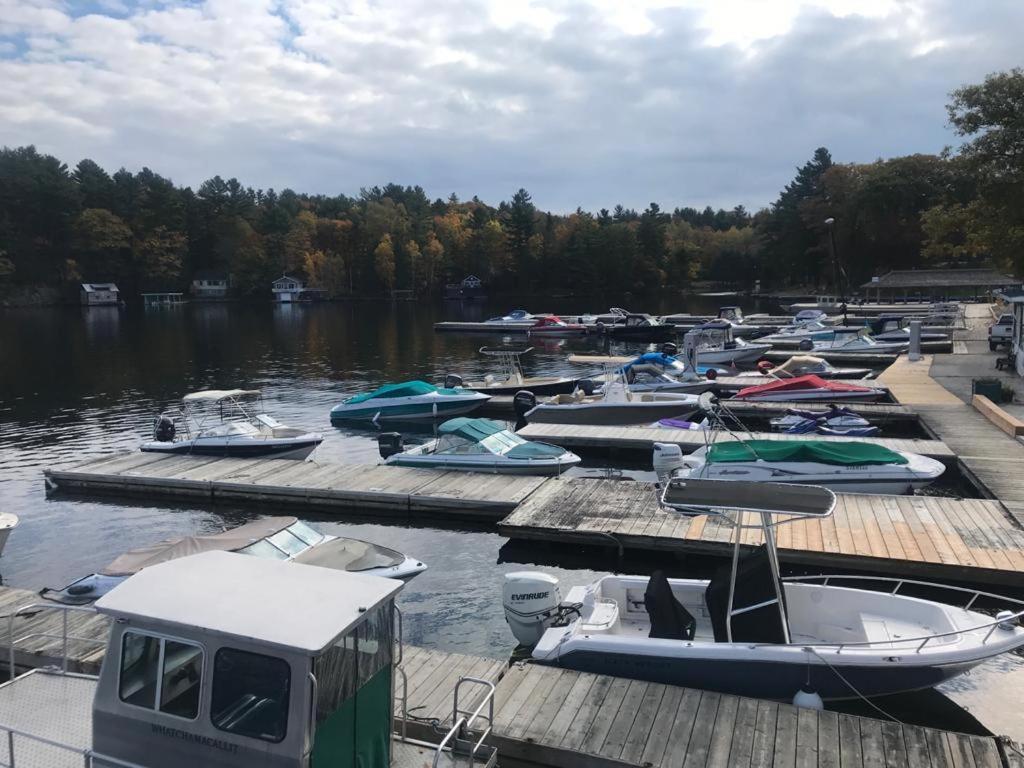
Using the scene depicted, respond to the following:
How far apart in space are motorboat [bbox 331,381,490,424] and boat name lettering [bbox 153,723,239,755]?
2592 centimetres

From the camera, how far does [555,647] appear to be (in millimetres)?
10156

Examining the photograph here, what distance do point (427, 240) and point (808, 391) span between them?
362 ft

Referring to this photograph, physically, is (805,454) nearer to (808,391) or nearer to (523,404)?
(808,391)

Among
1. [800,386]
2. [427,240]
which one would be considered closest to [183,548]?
[800,386]

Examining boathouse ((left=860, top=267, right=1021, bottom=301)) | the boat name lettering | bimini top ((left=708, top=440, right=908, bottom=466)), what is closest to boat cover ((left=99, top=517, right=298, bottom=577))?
the boat name lettering

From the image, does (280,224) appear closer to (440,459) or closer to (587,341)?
(587,341)

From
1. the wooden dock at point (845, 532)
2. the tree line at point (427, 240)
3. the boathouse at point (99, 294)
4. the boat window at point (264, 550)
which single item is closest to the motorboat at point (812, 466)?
the wooden dock at point (845, 532)

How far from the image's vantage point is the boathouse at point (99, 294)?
4764 inches

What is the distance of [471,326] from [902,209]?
59293 millimetres

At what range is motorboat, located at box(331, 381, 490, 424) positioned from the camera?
31.8 metres

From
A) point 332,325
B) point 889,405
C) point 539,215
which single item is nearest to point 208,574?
point 889,405

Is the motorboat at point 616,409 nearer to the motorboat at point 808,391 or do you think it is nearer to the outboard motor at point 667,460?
the motorboat at point 808,391

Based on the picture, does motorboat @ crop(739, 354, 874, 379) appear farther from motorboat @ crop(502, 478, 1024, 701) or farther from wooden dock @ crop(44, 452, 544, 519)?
motorboat @ crop(502, 478, 1024, 701)

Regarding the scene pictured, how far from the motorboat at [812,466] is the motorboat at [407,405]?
15.0 meters
